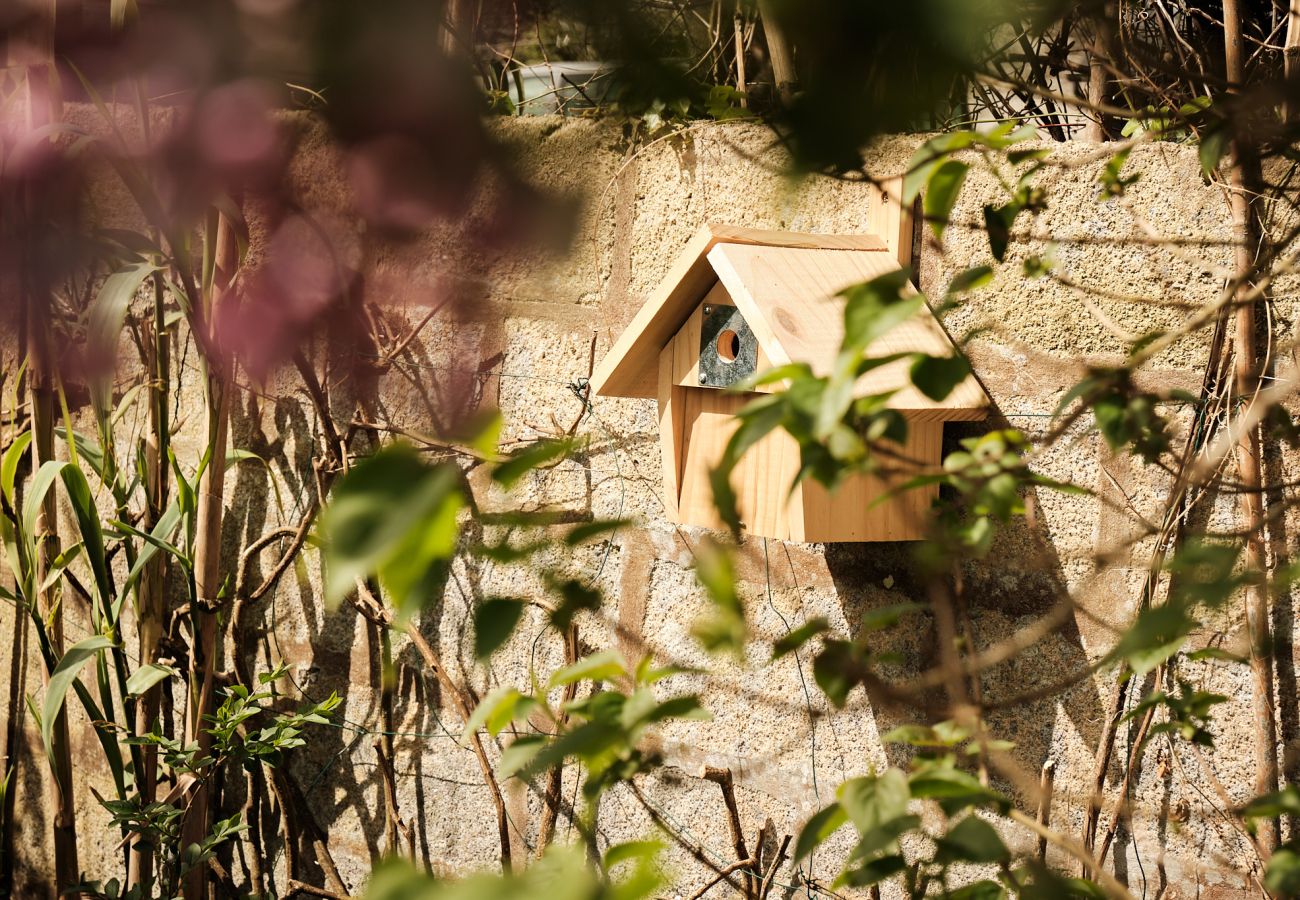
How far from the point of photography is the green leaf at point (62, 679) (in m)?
1.68

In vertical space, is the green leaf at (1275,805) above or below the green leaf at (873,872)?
above

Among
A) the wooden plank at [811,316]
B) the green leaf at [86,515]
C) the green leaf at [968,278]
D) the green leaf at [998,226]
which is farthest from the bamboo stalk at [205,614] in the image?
the green leaf at [968,278]

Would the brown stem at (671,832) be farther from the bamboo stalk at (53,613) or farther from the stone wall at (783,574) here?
the bamboo stalk at (53,613)

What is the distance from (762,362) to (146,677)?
3.60 ft

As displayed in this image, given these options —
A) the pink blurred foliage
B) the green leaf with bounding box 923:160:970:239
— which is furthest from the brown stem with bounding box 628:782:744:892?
the pink blurred foliage

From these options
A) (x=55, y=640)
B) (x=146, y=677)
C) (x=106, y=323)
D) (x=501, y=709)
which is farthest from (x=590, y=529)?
(x=55, y=640)

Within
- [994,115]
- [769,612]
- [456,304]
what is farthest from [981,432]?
[456,304]

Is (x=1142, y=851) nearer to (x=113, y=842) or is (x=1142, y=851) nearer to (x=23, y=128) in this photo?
(x=23, y=128)

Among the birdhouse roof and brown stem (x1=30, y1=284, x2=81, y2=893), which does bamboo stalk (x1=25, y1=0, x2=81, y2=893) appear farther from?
the birdhouse roof

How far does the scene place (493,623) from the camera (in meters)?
0.48

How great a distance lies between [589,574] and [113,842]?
4.02 feet

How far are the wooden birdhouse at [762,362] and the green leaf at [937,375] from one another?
1.97ft

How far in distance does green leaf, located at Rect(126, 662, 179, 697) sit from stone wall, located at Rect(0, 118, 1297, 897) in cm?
29

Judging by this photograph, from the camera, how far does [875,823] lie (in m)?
0.61
